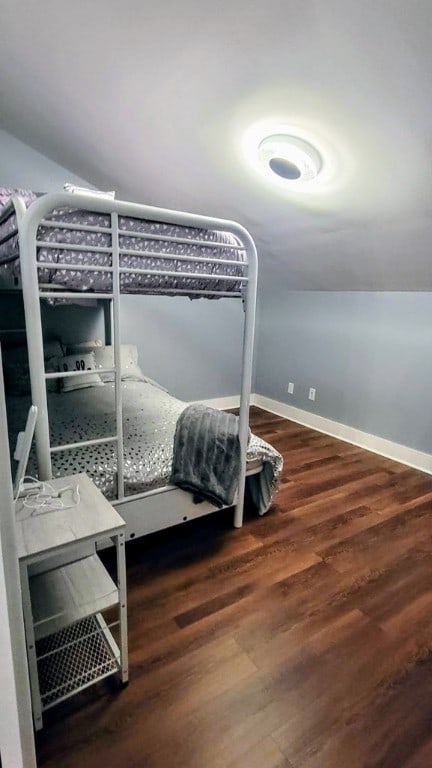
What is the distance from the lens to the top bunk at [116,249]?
4.34 ft

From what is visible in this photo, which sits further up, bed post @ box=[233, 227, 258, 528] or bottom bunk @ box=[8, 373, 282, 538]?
bed post @ box=[233, 227, 258, 528]

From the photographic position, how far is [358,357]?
3.31 meters

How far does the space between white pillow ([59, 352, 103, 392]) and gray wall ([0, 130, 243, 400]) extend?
527 millimetres

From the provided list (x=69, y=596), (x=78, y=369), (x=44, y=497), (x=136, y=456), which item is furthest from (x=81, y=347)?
(x=69, y=596)

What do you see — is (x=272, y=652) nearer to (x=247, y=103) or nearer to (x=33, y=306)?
(x=33, y=306)

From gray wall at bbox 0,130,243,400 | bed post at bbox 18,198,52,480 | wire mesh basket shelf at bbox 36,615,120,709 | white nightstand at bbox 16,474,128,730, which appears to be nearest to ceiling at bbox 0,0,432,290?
gray wall at bbox 0,130,243,400

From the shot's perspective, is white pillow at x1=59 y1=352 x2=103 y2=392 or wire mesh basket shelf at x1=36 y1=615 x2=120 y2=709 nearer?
wire mesh basket shelf at x1=36 y1=615 x2=120 y2=709

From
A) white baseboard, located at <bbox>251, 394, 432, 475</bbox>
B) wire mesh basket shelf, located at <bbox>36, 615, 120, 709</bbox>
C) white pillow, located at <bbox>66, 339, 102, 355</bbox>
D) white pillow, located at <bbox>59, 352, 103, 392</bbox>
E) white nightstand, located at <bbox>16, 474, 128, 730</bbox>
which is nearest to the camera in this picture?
white nightstand, located at <bbox>16, 474, 128, 730</bbox>

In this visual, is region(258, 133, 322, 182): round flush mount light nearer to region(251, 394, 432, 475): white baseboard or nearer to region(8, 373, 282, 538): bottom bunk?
region(8, 373, 282, 538): bottom bunk

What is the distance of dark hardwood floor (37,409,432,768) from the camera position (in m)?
1.11

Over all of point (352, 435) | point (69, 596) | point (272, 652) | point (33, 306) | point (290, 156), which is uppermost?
point (290, 156)

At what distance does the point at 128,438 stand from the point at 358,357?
7.23 ft

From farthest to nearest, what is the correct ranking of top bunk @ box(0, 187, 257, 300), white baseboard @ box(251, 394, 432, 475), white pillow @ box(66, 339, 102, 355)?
white pillow @ box(66, 339, 102, 355), white baseboard @ box(251, 394, 432, 475), top bunk @ box(0, 187, 257, 300)

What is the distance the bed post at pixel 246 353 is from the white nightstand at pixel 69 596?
0.86 meters
